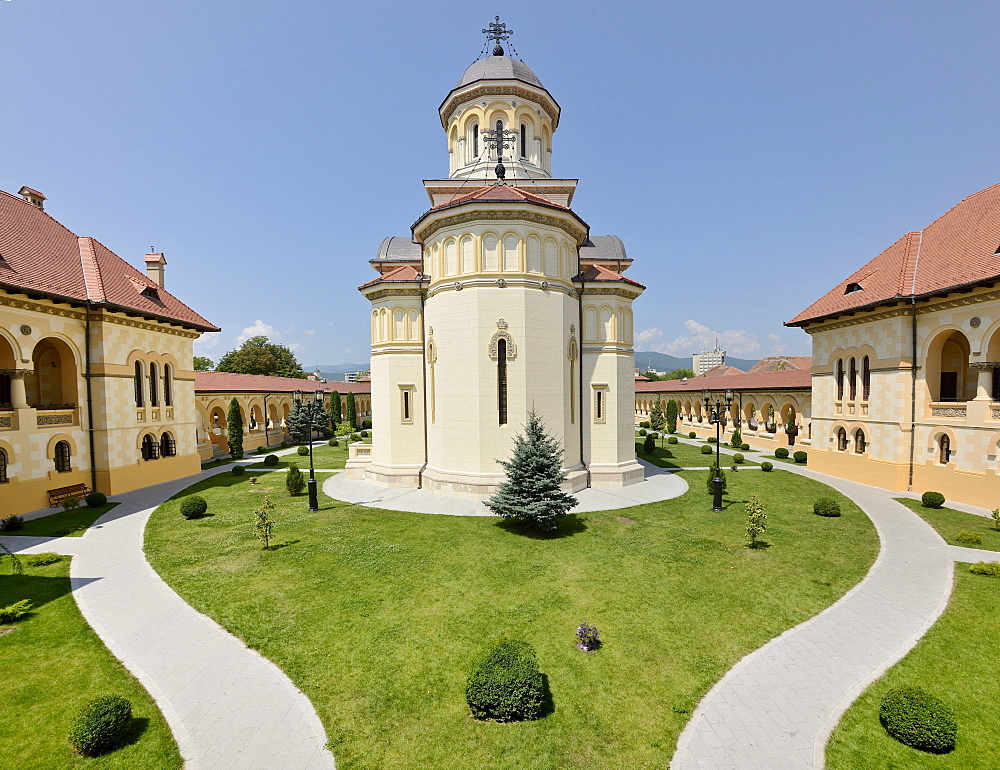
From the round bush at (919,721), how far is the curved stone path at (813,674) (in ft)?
2.20

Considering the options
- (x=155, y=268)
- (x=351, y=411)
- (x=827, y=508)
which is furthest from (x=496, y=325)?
(x=351, y=411)

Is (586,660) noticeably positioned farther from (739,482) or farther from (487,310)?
(739,482)

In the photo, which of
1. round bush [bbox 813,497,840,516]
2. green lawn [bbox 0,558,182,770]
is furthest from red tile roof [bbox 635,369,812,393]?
green lawn [bbox 0,558,182,770]

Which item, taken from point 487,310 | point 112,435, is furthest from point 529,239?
point 112,435

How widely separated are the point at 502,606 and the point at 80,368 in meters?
22.4

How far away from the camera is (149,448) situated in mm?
22234

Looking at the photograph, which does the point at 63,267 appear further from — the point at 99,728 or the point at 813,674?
the point at 813,674

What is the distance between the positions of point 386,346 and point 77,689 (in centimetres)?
1624

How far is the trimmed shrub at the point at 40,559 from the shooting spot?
11.7 meters

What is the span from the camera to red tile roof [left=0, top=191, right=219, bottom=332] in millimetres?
17266

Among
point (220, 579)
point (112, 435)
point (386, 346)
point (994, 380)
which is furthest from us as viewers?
point (386, 346)

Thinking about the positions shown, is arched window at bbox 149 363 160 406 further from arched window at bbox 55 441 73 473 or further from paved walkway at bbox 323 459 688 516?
paved walkway at bbox 323 459 688 516

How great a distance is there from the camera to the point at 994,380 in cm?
1709

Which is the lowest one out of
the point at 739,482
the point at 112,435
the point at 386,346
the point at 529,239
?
the point at 739,482
